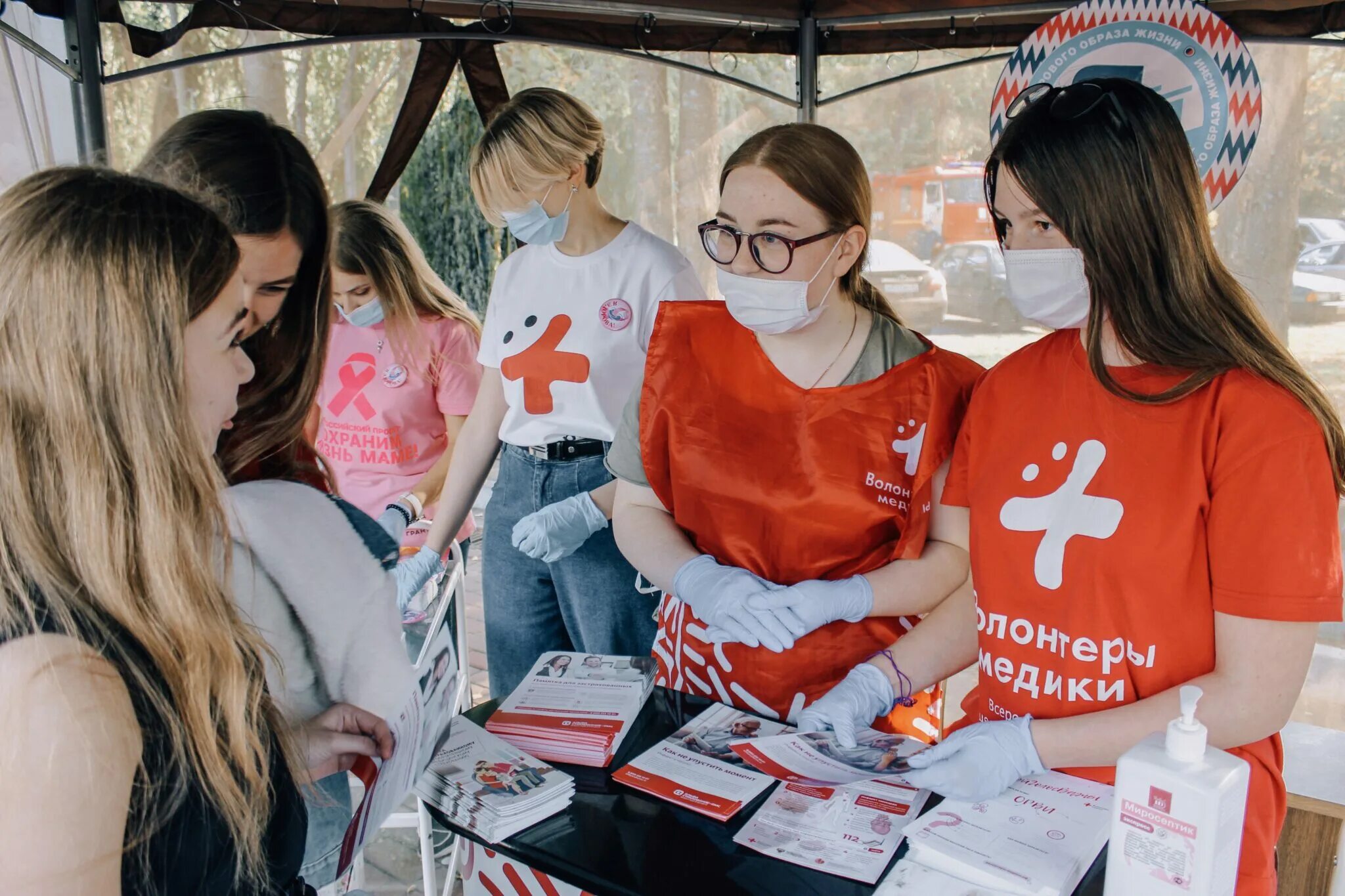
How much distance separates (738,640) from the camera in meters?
1.76

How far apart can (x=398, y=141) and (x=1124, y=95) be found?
295 cm

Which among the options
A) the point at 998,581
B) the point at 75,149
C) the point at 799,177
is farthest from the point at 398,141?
the point at 998,581

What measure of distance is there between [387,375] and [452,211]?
264 inches

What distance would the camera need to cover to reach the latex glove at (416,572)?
2.58 meters

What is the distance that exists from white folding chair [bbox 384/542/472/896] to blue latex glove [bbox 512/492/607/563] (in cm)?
23

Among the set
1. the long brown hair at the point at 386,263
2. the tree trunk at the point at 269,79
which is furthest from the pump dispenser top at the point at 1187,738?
the tree trunk at the point at 269,79

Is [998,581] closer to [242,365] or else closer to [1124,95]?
[1124,95]

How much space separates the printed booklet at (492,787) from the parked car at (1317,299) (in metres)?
9.12

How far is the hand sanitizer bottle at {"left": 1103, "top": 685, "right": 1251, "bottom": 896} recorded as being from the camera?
935 millimetres

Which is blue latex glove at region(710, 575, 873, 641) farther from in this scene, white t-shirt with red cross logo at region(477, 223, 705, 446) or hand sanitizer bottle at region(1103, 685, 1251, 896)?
white t-shirt with red cross logo at region(477, 223, 705, 446)

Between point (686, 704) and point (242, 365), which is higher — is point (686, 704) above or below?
below

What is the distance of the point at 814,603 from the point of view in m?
1.70

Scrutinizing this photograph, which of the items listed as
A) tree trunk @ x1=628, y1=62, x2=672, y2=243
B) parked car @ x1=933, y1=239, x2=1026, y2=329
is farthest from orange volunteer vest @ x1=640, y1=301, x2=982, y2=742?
parked car @ x1=933, y1=239, x2=1026, y2=329

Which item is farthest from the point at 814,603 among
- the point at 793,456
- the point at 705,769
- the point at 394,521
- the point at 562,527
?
the point at 394,521
